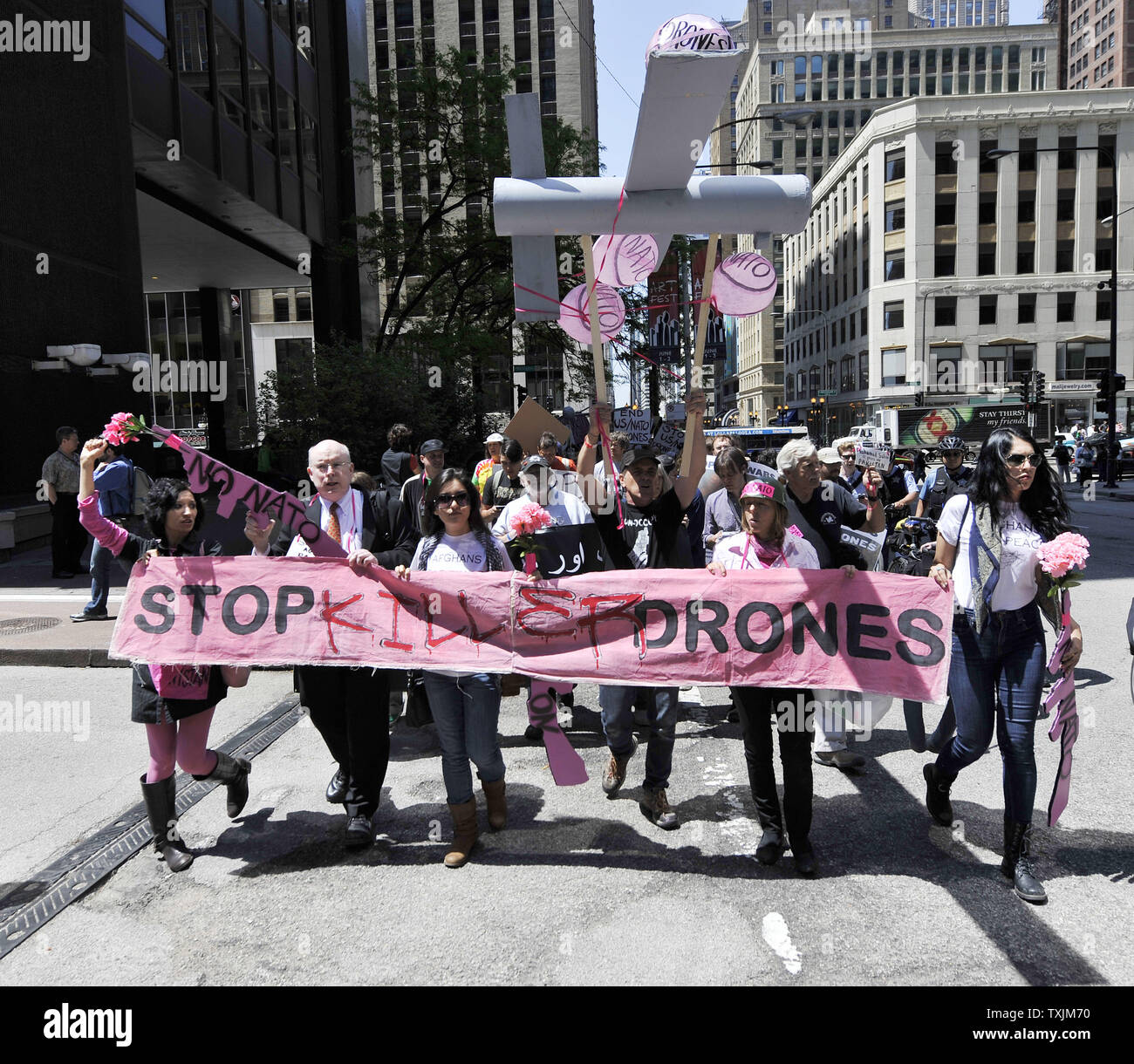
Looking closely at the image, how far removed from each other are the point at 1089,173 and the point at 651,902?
7761 cm

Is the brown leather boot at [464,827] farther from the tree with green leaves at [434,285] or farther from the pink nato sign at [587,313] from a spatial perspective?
the tree with green leaves at [434,285]

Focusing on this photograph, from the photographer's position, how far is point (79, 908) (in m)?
3.85

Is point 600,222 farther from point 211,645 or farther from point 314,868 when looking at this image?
point 314,868

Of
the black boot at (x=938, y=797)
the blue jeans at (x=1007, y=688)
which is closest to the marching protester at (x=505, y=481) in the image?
the black boot at (x=938, y=797)

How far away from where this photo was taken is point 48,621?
9.24 m

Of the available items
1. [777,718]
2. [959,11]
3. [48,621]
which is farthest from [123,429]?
[959,11]

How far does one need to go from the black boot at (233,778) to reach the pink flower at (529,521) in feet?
6.26

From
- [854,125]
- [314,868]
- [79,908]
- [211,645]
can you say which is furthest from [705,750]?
[854,125]

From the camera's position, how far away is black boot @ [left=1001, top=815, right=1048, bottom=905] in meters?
3.76

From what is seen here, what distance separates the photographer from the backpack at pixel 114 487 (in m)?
9.31

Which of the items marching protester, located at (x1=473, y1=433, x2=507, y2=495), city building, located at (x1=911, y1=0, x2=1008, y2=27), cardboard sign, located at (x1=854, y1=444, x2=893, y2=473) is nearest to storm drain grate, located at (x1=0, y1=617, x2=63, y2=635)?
marching protester, located at (x1=473, y1=433, x2=507, y2=495)

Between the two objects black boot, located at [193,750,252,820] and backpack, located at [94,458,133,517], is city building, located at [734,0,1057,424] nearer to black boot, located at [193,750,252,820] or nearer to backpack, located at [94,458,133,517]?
backpack, located at [94,458,133,517]

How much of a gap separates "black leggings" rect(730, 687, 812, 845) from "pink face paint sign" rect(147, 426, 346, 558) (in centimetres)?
221

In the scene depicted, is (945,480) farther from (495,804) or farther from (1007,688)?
(495,804)
